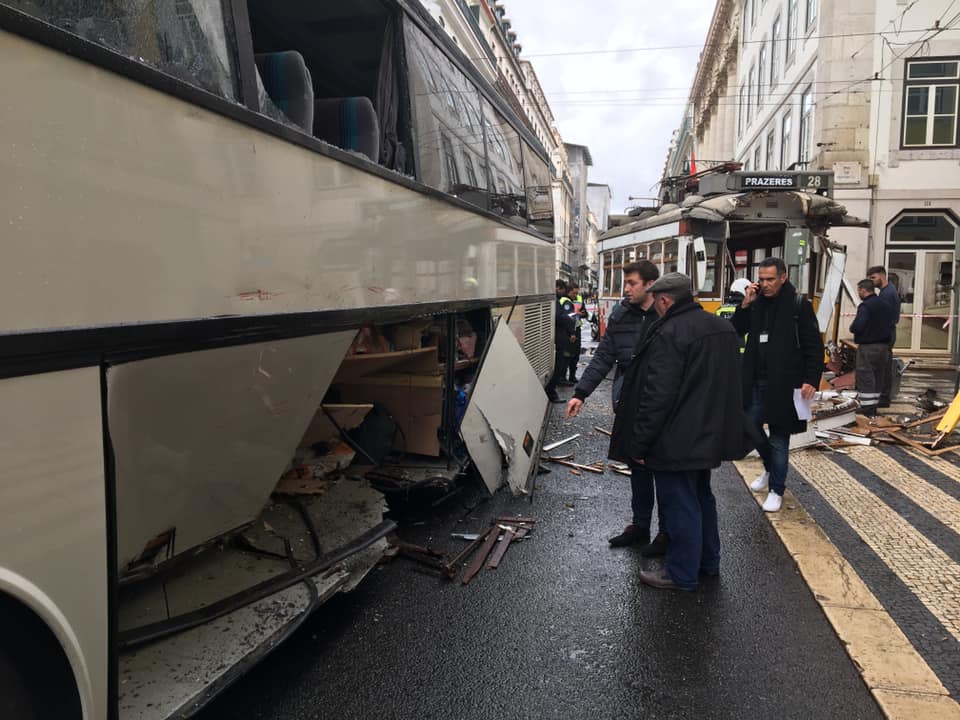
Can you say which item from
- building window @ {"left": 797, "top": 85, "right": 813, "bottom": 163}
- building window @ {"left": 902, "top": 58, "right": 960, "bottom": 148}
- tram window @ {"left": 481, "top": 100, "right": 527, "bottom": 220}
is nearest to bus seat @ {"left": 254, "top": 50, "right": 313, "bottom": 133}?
tram window @ {"left": 481, "top": 100, "right": 527, "bottom": 220}

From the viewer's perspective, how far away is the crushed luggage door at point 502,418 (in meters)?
5.08

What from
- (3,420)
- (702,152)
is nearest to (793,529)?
(3,420)

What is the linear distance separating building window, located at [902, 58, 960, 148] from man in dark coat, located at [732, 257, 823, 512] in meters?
16.5

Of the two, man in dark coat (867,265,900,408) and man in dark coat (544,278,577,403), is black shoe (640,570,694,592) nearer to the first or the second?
man in dark coat (867,265,900,408)

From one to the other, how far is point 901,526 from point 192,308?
510cm

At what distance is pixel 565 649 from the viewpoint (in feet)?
11.0

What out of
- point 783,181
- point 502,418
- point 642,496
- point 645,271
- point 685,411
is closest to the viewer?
point 685,411

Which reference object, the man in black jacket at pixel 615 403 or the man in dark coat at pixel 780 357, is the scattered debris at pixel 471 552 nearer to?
the man in black jacket at pixel 615 403

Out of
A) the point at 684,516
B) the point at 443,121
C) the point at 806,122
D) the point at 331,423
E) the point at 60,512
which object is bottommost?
the point at 684,516

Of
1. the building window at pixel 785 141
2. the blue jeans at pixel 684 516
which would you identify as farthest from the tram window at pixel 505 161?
the building window at pixel 785 141

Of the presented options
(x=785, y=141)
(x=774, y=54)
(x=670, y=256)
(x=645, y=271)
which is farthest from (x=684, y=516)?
(x=774, y=54)

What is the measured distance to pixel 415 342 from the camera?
4.74m

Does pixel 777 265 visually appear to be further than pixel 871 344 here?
No

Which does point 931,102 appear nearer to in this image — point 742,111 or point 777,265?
point 742,111
